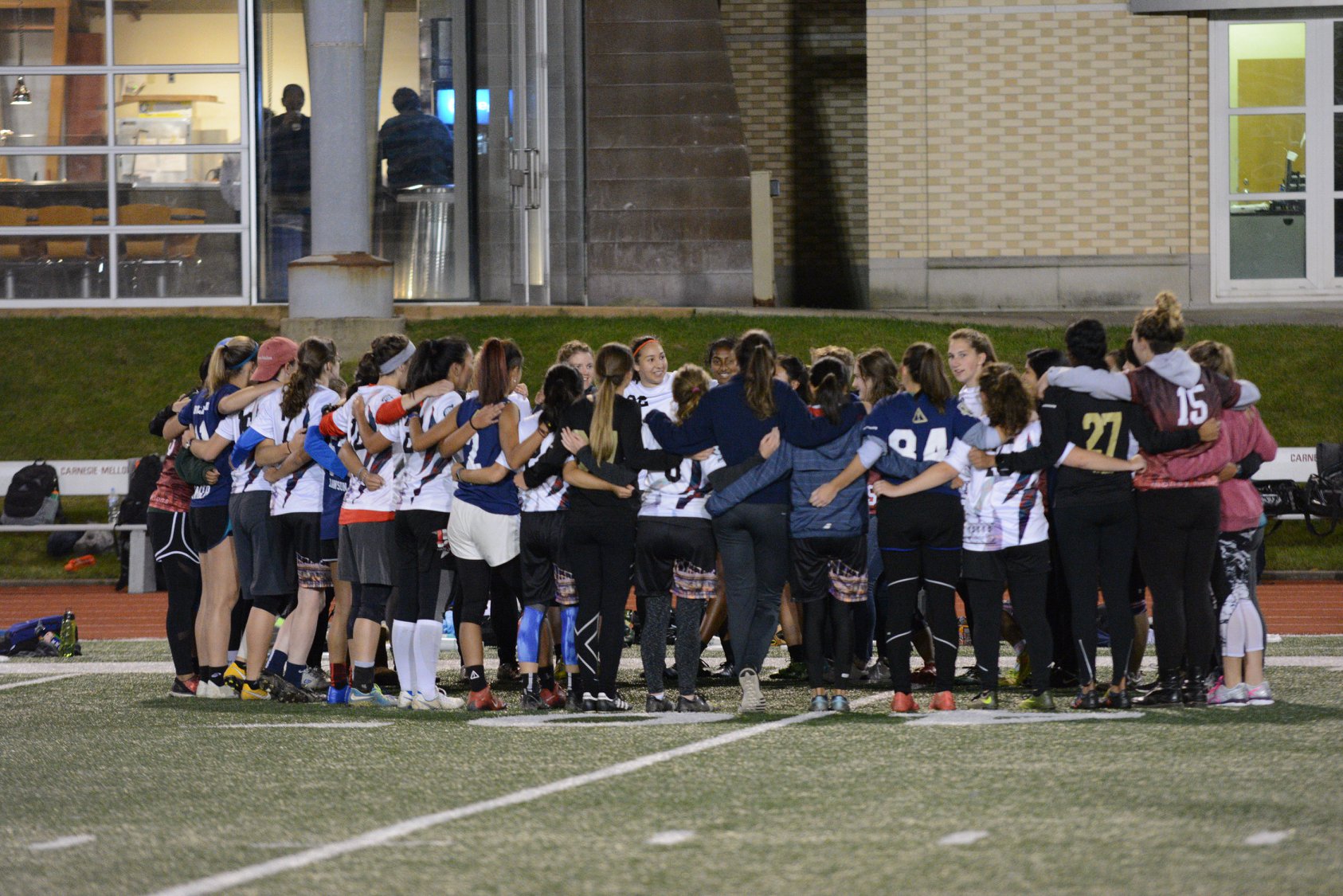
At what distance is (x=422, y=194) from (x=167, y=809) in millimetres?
17326

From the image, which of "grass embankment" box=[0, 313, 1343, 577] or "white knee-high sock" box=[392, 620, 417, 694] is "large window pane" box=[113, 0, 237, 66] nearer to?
"grass embankment" box=[0, 313, 1343, 577]

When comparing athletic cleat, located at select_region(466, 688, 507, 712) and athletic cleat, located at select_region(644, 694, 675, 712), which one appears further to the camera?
athletic cleat, located at select_region(466, 688, 507, 712)

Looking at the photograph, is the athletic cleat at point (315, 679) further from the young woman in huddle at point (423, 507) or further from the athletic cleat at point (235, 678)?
the young woman in huddle at point (423, 507)

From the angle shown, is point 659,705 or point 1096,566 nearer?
point 1096,566

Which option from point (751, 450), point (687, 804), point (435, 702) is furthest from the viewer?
point (435, 702)

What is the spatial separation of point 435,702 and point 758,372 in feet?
8.09

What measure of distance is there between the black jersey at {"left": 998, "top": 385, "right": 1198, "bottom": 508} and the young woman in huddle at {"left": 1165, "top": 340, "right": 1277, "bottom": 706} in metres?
0.23

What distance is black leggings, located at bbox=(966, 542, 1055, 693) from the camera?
8383mm

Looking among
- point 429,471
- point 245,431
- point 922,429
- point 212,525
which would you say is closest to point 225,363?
point 245,431

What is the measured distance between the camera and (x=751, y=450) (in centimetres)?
841

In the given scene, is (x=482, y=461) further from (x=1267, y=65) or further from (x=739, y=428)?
(x=1267, y=65)

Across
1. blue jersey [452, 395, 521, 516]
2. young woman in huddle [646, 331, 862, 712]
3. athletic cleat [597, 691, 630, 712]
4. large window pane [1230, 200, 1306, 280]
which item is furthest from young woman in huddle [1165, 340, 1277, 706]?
large window pane [1230, 200, 1306, 280]

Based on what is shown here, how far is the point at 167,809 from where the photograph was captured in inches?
245

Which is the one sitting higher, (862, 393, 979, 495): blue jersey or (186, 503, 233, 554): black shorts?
(862, 393, 979, 495): blue jersey
